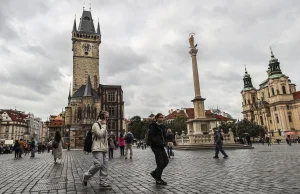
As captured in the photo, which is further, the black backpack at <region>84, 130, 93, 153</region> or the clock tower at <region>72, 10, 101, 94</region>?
the clock tower at <region>72, 10, 101, 94</region>

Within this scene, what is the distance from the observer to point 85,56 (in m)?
61.6

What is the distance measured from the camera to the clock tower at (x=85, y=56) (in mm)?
59969

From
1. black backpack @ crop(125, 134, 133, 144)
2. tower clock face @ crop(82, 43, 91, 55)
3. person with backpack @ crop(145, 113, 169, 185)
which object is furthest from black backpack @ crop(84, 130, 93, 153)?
tower clock face @ crop(82, 43, 91, 55)

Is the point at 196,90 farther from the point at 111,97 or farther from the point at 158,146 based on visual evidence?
the point at 111,97

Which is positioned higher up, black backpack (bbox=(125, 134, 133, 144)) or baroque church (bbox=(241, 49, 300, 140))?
baroque church (bbox=(241, 49, 300, 140))

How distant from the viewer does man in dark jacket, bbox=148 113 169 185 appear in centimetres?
587

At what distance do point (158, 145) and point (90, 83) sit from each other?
170 ft

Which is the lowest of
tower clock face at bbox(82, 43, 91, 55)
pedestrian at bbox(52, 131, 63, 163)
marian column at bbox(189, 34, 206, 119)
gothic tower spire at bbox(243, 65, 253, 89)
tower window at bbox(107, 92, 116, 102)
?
pedestrian at bbox(52, 131, 63, 163)

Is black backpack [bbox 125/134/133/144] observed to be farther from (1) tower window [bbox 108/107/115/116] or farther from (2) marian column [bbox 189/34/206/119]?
(1) tower window [bbox 108/107/115/116]

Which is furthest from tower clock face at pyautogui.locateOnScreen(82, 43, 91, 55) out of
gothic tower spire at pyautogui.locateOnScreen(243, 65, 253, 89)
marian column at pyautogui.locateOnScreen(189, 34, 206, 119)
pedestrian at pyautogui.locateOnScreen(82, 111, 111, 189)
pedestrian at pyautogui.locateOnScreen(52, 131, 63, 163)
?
gothic tower spire at pyautogui.locateOnScreen(243, 65, 253, 89)

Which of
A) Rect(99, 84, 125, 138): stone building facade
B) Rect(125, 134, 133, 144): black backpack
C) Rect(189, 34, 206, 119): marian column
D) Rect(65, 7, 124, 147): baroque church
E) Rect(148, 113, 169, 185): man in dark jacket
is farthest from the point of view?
Rect(99, 84, 125, 138): stone building facade

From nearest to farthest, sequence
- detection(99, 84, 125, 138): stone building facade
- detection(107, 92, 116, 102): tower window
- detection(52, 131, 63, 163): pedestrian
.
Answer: detection(52, 131, 63, 163): pedestrian → detection(99, 84, 125, 138): stone building facade → detection(107, 92, 116, 102): tower window

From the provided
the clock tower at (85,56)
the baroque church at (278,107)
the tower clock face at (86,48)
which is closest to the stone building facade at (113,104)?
the clock tower at (85,56)

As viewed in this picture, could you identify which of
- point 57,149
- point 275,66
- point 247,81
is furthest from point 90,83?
point 247,81
